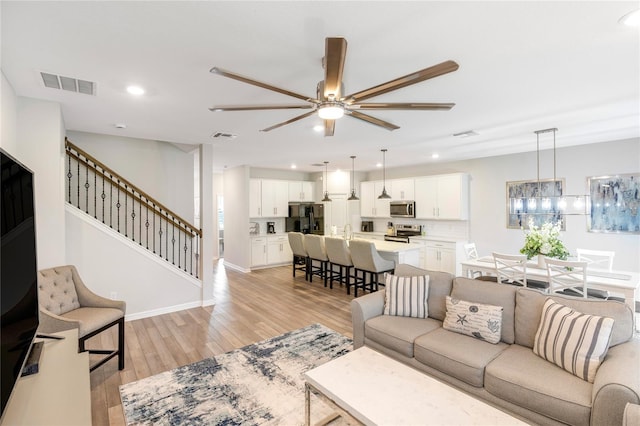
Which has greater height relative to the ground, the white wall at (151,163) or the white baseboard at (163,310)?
the white wall at (151,163)

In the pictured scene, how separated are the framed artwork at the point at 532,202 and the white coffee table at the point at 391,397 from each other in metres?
5.09

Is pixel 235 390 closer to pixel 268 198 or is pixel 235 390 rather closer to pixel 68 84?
pixel 68 84

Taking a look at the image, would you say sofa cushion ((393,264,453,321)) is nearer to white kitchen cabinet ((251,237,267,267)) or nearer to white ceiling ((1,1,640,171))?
white ceiling ((1,1,640,171))

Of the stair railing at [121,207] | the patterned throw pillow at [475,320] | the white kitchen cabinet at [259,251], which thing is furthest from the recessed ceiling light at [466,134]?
the white kitchen cabinet at [259,251]

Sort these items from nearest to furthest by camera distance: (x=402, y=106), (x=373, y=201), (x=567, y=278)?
(x=402, y=106) < (x=567, y=278) < (x=373, y=201)

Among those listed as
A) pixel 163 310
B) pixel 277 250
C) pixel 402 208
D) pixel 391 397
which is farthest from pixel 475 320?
pixel 277 250

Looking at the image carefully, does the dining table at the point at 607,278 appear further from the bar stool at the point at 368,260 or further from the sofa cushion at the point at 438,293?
the sofa cushion at the point at 438,293

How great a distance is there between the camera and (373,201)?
8.52 m

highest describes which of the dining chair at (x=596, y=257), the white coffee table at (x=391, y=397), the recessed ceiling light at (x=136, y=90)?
the recessed ceiling light at (x=136, y=90)

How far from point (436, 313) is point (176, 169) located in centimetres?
494

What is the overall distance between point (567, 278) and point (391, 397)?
120 inches

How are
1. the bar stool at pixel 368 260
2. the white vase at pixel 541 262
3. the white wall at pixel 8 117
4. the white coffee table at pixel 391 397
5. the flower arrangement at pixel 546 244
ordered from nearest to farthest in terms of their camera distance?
the white coffee table at pixel 391 397 → the white wall at pixel 8 117 → the flower arrangement at pixel 546 244 → the white vase at pixel 541 262 → the bar stool at pixel 368 260

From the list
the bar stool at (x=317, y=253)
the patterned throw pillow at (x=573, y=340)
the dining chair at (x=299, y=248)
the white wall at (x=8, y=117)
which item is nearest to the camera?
the patterned throw pillow at (x=573, y=340)

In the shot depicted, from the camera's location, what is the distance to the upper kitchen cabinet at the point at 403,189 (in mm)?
7602
